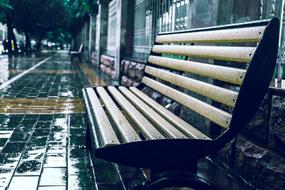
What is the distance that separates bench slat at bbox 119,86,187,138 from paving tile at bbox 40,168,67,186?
845 mm

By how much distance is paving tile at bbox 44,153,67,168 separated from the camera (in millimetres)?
3486

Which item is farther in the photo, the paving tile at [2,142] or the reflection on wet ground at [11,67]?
the reflection on wet ground at [11,67]

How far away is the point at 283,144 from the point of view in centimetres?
238

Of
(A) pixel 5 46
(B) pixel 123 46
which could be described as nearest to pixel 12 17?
(A) pixel 5 46

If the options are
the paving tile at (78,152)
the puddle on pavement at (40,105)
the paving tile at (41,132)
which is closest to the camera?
the paving tile at (78,152)

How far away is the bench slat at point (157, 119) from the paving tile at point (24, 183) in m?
1.01

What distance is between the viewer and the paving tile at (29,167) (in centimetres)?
326

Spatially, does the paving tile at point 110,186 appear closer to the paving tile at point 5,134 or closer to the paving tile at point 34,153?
the paving tile at point 34,153

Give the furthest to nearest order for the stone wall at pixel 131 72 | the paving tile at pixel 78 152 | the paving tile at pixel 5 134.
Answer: the stone wall at pixel 131 72, the paving tile at pixel 5 134, the paving tile at pixel 78 152

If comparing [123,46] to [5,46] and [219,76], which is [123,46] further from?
[5,46]

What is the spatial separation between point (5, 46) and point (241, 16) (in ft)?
110

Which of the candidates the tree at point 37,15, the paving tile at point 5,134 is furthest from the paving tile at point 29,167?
A: the tree at point 37,15

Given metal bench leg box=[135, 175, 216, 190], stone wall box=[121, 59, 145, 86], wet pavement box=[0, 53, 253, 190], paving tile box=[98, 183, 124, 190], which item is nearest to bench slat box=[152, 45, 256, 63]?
metal bench leg box=[135, 175, 216, 190]

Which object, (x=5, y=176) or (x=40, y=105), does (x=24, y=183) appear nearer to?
(x=5, y=176)
